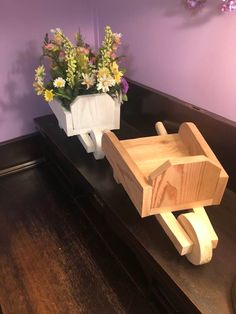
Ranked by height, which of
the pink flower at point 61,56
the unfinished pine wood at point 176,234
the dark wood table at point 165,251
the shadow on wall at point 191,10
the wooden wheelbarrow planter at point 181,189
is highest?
the shadow on wall at point 191,10

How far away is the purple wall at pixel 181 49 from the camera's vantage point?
707 mm

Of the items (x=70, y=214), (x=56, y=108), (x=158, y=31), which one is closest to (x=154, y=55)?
(x=158, y=31)

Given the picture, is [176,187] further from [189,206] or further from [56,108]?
[56,108]

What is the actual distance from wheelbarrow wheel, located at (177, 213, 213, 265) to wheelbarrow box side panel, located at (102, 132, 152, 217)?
92mm

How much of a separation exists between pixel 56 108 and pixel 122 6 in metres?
0.46

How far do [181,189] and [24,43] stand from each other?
910mm

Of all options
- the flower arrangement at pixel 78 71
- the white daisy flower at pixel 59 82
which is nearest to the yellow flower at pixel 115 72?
the flower arrangement at pixel 78 71

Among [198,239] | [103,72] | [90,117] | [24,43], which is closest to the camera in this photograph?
[198,239]

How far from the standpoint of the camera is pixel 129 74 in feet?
3.60

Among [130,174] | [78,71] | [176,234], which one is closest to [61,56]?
[78,71]

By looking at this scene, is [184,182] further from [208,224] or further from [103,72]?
[103,72]

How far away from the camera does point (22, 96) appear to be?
1.19 m

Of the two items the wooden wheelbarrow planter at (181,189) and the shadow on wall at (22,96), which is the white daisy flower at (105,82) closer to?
the wooden wheelbarrow planter at (181,189)

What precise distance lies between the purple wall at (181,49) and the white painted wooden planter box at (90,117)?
20 centimetres
